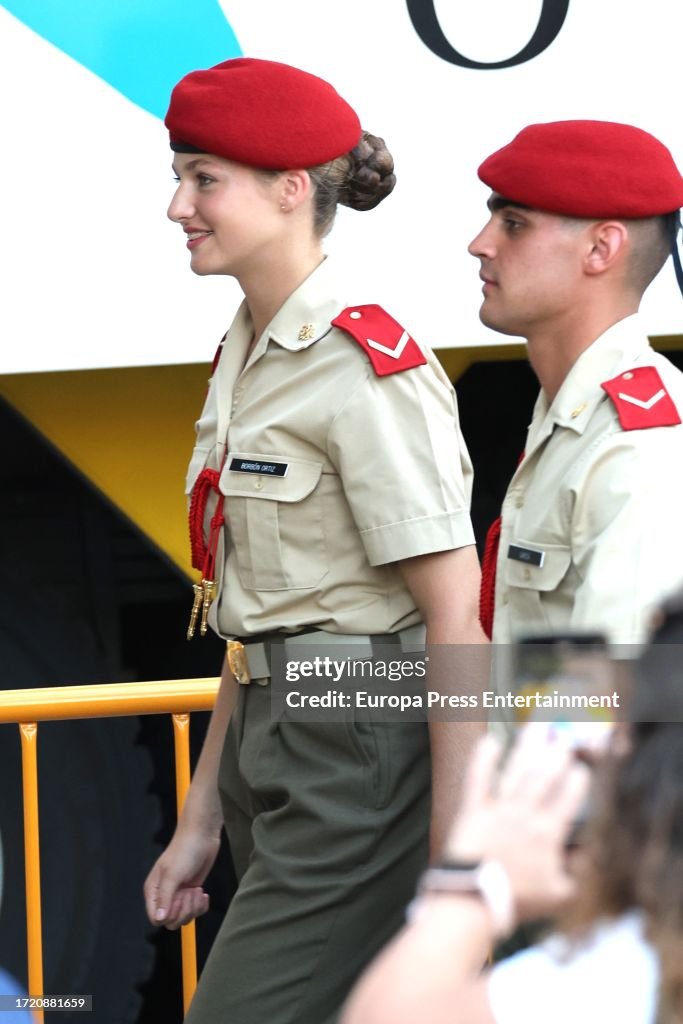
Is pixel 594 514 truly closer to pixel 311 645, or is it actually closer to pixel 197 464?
pixel 311 645

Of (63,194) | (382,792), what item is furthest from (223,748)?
(63,194)

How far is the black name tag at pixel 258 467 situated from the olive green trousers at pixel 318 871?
0.25 meters

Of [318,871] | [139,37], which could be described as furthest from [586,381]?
[139,37]

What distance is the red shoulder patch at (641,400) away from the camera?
146 centimetres

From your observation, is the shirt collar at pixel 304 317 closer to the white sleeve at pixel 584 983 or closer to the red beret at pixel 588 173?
the red beret at pixel 588 173

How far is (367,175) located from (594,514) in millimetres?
650

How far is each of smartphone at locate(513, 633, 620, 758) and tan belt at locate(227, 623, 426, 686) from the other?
1.66 feet

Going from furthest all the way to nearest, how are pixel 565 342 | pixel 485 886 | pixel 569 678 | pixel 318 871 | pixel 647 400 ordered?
pixel 318 871 → pixel 565 342 → pixel 647 400 → pixel 569 678 → pixel 485 886

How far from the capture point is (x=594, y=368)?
1.59m

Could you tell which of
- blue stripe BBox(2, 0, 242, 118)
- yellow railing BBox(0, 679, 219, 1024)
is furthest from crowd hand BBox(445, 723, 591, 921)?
blue stripe BBox(2, 0, 242, 118)

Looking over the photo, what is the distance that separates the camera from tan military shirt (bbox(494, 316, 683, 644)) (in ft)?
4.53

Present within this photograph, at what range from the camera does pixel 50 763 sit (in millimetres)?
2791

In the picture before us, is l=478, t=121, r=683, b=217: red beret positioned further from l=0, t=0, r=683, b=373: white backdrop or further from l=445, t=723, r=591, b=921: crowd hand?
l=445, t=723, r=591, b=921: crowd hand

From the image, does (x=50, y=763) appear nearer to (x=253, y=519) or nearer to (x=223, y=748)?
(x=223, y=748)
